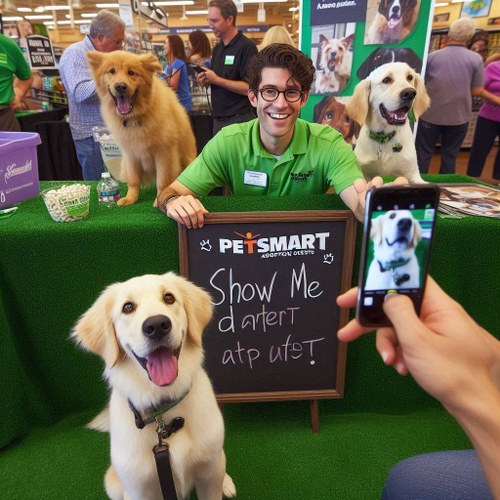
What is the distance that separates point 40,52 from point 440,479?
257 inches

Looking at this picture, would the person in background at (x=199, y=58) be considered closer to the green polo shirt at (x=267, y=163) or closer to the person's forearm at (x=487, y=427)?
the green polo shirt at (x=267, y=163)

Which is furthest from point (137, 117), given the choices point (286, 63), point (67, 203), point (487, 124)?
point (487, 124)

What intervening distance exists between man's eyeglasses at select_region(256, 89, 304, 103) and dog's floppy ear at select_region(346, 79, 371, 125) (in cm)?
40

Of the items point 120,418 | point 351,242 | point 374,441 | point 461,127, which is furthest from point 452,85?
point 120,418

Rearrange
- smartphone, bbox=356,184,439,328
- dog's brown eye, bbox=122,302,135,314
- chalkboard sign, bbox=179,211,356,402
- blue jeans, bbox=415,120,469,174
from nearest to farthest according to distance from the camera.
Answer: smartphone, bbox=356,184,439,328 → dog's brown eye, bbox=122,302,135,314 → chalkboard sign, bbox=179,211,356,402 → blue jeans, bbox=415,120,469,174

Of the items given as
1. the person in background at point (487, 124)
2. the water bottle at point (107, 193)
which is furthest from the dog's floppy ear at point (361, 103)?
the person in background at point (487, 124)

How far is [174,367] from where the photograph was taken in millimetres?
1027

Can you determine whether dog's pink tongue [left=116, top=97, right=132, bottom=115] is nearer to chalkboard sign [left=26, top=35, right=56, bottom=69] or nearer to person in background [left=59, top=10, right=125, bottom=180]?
person in background [left=59, top=10, right=125, bottom=180]

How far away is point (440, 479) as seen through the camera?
0.96 meters

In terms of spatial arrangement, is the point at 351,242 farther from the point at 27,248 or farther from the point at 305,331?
the point at 27,248

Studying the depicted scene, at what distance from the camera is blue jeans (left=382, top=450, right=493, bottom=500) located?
0.93 metres

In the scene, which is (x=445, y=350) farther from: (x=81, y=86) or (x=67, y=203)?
(x=81, y=86)

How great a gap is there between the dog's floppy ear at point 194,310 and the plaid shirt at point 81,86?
2399 mm

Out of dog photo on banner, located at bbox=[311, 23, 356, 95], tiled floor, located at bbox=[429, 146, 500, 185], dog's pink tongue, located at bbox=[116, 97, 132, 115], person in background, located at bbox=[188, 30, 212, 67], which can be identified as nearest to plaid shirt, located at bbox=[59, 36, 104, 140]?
dog's pink tongue, located at bbox=[116, 97, 132, 115]
